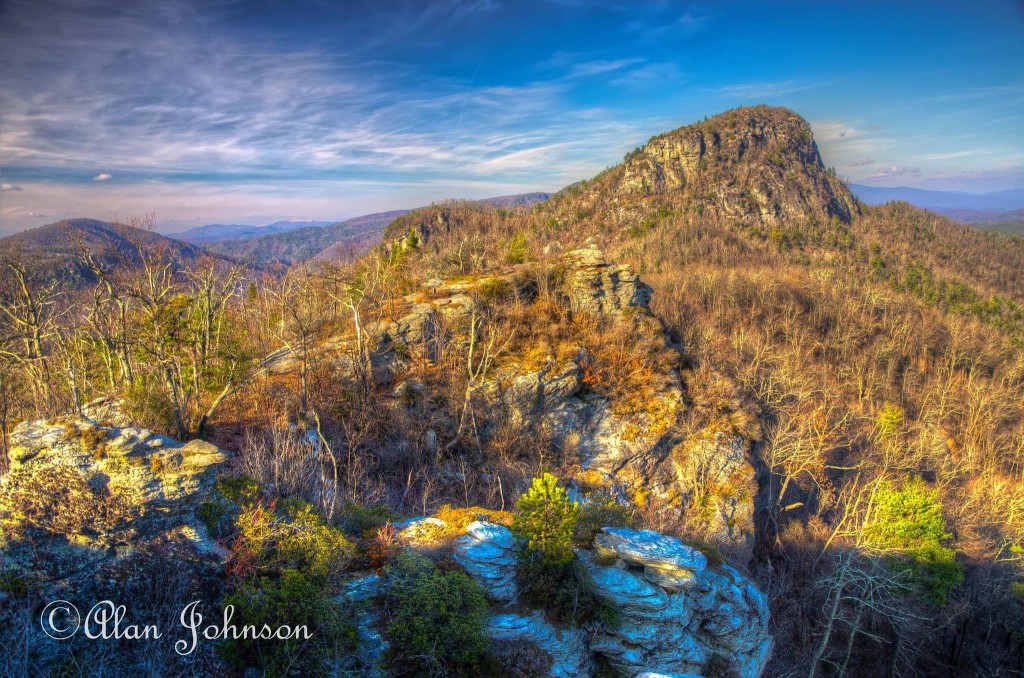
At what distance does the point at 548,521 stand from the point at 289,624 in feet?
12.5

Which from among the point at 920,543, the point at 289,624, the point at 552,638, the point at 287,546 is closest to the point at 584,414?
the point at 552,638

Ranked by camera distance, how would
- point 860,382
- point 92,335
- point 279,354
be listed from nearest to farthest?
point 92,335 < point 279,354 < point 860,382

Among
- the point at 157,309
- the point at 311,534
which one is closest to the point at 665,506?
the point at 311,534

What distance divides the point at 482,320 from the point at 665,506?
10.8 meters

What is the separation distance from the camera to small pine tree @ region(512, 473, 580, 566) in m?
6.99

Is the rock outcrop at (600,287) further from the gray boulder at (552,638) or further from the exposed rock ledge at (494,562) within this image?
the gray boulder at (552,638)

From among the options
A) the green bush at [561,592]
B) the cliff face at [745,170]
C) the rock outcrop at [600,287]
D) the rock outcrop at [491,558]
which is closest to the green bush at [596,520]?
the green bush at [561,592]

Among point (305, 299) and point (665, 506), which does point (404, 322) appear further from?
point (665, 506)

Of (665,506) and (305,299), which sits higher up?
(305,299)

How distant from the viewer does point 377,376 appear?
16.9 metres

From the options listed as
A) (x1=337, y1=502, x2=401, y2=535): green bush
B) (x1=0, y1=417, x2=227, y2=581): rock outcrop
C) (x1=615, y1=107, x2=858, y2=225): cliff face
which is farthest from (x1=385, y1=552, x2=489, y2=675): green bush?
(x1=615, y1=107, x2=858, y2=225): cliff face

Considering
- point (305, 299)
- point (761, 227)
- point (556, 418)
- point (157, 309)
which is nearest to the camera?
point (157, 309)

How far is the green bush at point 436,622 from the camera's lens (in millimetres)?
5520

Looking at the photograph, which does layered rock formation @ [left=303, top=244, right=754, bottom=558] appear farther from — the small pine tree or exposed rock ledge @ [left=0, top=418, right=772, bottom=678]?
the small pine tree
